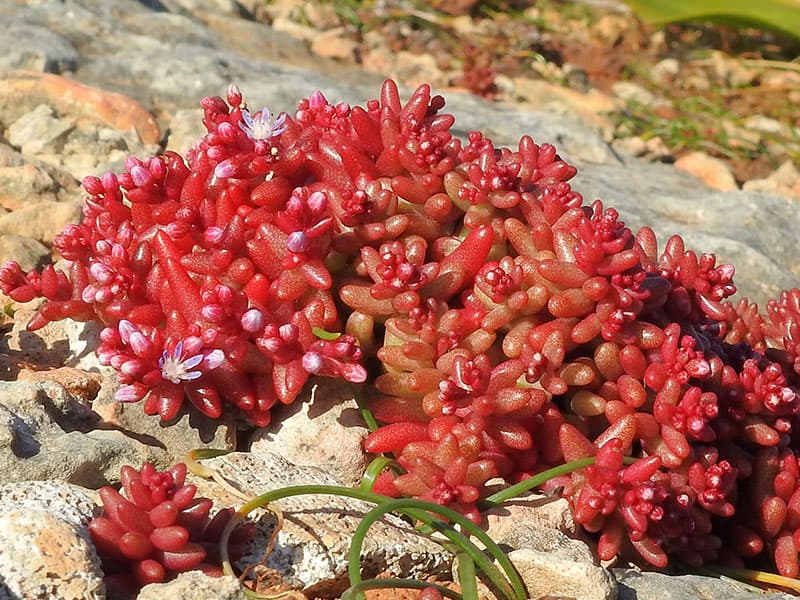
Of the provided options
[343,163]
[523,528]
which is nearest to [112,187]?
[343,163]

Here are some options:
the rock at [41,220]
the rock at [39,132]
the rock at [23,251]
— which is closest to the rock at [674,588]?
the rock at [23,251]

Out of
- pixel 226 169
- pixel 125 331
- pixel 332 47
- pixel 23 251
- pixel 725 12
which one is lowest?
pixel 23 251

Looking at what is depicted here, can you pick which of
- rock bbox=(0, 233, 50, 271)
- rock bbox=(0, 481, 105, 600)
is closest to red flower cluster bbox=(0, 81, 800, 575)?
rock bbox=(0, 233, 50, 271)

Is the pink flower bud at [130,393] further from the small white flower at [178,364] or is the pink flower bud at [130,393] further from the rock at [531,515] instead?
the rock at [531,515]

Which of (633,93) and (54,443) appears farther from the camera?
(633,93)

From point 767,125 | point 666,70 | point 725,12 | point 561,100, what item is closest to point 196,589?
point 561,100

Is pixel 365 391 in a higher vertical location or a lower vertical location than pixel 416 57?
lower

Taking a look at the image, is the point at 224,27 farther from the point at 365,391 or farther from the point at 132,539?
the point at 132,539

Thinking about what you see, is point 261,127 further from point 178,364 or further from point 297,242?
point 178,364
